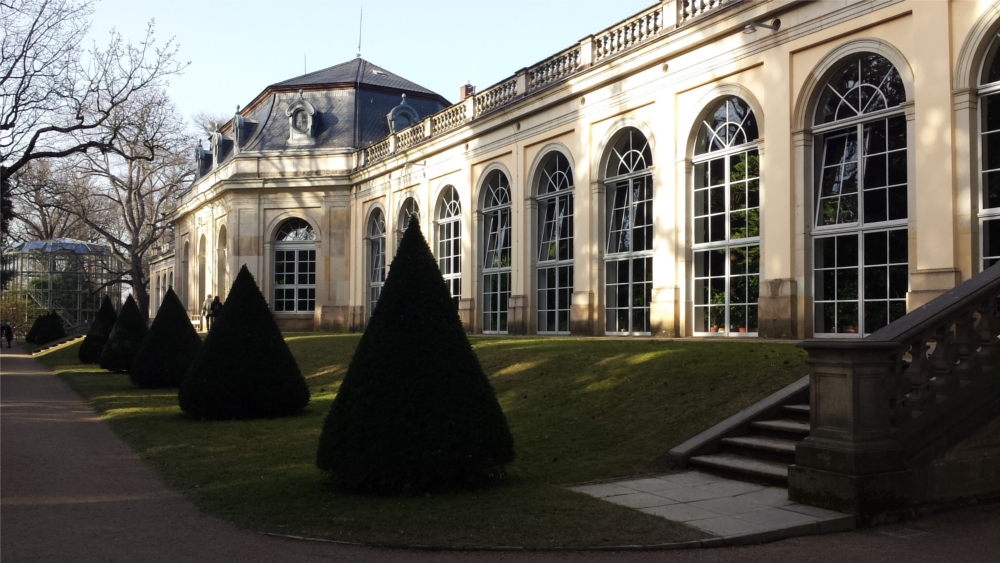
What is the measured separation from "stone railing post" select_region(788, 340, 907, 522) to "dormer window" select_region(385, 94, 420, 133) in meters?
31.5

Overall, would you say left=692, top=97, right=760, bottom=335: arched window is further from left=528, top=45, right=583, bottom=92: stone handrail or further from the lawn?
left=528, top=45, right=583, bottom=92: stone handrail

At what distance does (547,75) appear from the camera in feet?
80.9

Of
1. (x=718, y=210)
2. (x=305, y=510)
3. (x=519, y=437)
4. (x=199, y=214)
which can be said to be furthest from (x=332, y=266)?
(x=305, y=510)

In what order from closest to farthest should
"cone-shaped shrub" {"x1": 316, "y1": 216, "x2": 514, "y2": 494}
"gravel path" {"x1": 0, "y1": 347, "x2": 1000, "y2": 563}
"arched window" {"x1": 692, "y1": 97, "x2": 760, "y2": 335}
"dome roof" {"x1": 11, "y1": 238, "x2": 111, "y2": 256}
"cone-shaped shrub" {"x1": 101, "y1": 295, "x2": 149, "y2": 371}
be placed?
"gravel path" {"x1": 0, "y1": 347, "x2": 1000, "y2": 563} → "cone-shaped shrub" {"x1": 316, "y1": 216, "x2": 514, "y2": 494} → "arched window" {"x1": 692, "y1": 97, "x2": 760, "y2": 335} → "cone-shaped shrub" {"x1": 101, "y1": 295, "x2": 149, "y2": 371} → "dome roof" {"x1": 11, "y1": 238, "x2": 111, "y2": 256}

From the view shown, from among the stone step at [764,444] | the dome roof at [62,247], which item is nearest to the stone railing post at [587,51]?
the stone step at [764,444]

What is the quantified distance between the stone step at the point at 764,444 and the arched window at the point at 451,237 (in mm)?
21172

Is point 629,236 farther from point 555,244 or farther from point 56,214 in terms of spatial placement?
point 56,214

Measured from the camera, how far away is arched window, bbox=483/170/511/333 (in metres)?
27.2

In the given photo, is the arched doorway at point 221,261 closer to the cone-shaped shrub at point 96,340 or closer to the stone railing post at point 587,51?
the cone-shaped shrub at point 96,340

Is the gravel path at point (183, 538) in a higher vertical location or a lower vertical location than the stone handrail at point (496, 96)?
lower

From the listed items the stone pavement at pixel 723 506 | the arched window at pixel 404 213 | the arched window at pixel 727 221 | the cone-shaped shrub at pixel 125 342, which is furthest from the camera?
the arched window at pixel 404 213

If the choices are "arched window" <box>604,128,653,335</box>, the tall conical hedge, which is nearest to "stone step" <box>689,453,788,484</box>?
"arched window" <box>604,128,653,335</box>

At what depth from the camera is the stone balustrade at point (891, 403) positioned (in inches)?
265

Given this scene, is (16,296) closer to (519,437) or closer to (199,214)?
(199,214)
